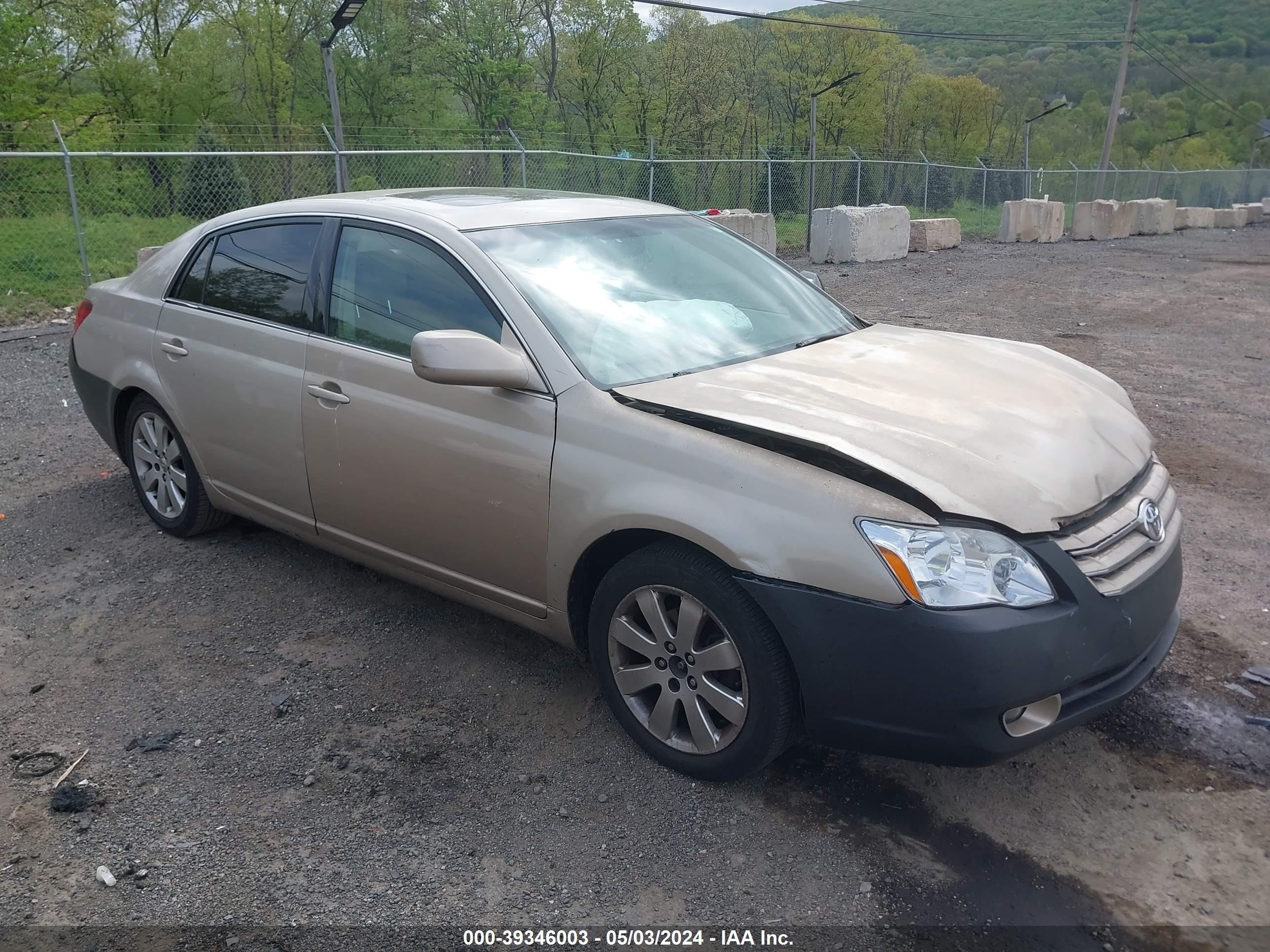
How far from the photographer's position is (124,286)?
492 centimetres

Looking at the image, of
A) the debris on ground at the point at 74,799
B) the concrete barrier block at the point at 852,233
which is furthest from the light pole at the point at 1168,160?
the debris on ground at the point at 74,799

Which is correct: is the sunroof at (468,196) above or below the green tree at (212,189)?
above

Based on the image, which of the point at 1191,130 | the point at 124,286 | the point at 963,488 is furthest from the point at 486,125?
the point at 1191,130

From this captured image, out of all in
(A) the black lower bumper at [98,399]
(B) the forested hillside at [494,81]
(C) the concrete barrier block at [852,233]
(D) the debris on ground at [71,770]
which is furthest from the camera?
(B) the forested hillside at [494,81]

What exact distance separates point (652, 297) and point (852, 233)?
51.9 ft

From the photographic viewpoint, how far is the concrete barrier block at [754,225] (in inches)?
661

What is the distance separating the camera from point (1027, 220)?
2512 centimetres

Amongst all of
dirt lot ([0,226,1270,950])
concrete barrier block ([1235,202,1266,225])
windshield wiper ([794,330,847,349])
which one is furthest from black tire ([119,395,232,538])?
concrete barrier block ([1235,202,1266,225])

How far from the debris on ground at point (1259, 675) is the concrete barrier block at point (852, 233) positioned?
15.7 metres

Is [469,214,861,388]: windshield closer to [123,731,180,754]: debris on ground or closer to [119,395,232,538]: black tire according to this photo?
[123,731,180,754]: debris on ground

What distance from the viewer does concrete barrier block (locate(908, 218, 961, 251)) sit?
21.0 metres

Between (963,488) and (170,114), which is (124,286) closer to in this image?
(963,488)

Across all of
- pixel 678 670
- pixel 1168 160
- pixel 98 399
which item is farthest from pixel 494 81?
pixel 1168 160

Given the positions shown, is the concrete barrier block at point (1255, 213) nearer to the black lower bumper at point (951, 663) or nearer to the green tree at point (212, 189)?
the green tree at point (212, 189)
